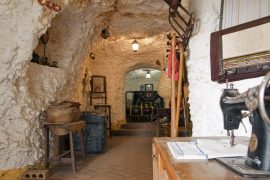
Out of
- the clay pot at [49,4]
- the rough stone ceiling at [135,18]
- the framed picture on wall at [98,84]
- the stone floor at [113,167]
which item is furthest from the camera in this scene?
the framed picture on wall at [98,84]

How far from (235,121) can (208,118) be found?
2.99ft

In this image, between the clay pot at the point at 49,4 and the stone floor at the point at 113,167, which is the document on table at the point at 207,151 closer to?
the stone floor at the point at 113,167

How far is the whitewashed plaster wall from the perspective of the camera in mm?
1701

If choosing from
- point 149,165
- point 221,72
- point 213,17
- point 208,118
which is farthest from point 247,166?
point 149,165

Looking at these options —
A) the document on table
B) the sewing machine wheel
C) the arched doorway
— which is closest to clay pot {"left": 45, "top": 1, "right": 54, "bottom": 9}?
the document on table

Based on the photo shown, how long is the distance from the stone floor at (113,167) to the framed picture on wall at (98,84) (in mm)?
2436

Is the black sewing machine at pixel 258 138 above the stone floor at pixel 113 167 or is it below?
above

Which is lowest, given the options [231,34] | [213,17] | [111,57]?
[231,34]

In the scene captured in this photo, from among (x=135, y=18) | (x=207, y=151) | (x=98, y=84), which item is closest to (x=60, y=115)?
(x=135, y=18)

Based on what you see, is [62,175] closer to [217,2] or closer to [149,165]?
[149,165]

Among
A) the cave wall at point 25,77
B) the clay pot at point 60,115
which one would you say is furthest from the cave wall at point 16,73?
the clay pot at point 60,115

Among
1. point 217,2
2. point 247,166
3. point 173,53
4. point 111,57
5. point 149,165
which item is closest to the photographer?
point 247,166

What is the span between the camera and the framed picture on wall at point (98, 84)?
6.52 metres

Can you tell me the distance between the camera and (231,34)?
4.77 feet
